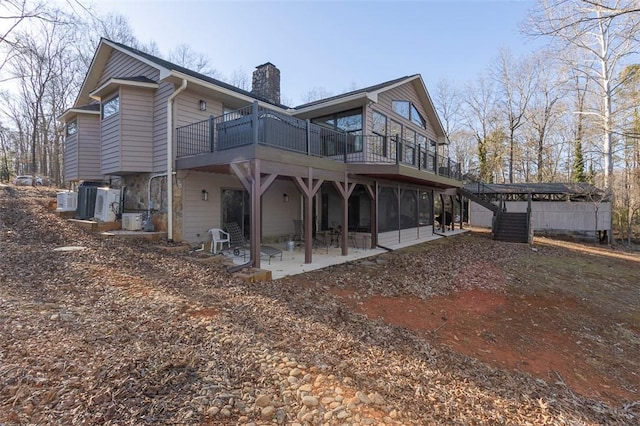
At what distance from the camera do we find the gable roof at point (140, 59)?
29.3 feet

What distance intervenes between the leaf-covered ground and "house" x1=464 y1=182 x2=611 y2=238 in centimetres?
1264

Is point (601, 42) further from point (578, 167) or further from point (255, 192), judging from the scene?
point (255, 192)

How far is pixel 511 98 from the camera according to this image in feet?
89.4

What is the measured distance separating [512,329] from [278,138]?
Answer: 20.1 feet

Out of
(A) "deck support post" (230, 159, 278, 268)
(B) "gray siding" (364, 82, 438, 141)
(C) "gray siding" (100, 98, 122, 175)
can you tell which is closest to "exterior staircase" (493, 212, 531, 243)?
(B) "gray siding" (364, 82, 438, 141)

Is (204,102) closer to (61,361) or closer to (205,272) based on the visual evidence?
(205,272)

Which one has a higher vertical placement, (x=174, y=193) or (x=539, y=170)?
(x=539, y=170)

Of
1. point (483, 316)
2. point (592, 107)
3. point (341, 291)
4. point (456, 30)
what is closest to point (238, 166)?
point (341, 291)

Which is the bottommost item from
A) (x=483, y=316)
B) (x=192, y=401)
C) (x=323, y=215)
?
(x=483, y=316)

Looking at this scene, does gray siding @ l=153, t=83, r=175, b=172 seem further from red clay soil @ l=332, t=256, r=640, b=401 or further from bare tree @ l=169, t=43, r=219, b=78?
bare tree @ l=169, t=43, r=219, b=78

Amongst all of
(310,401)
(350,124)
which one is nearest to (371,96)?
(350,124)

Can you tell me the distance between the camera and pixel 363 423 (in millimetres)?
2342

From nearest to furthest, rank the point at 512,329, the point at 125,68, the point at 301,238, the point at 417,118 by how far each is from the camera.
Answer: the point at 512,329, the point at 125,68, the point at 301,238, the point at 417,118

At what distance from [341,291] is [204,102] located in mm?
7095
